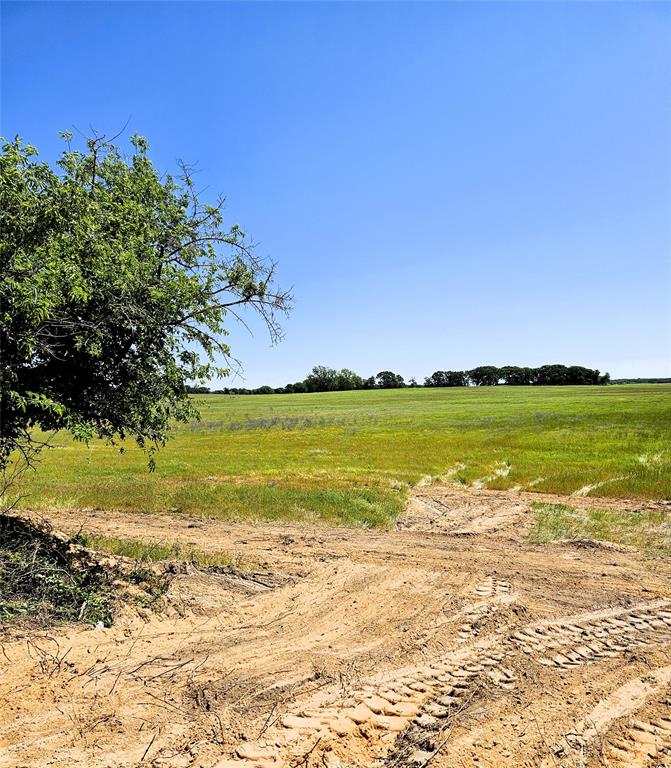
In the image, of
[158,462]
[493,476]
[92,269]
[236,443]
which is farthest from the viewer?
[236,443]

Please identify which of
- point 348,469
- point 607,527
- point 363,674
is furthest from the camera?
point 348,469

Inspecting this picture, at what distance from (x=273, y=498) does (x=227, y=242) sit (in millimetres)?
11084

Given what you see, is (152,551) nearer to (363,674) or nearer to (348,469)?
(363,674)

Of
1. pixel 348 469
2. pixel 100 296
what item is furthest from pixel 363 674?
pixel 348 469

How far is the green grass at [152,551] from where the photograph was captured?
11.6 metres

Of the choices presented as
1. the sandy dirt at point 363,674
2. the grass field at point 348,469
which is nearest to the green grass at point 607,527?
the sandy dirt at point 363,674

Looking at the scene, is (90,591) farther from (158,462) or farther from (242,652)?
(158,462)

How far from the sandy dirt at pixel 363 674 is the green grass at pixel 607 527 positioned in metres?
2.72

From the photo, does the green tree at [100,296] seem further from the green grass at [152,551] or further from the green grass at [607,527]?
the green grass at [607,527]

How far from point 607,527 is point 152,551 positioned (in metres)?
13.1

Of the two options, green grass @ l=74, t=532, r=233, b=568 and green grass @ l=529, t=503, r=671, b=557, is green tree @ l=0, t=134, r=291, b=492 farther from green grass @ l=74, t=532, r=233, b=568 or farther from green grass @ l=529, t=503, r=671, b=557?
green grass @ l=529, t=503, r=671, b=557

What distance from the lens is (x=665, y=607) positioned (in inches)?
353

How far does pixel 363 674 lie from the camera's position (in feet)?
21.4

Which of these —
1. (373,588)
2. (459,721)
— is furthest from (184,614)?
(459,721)
